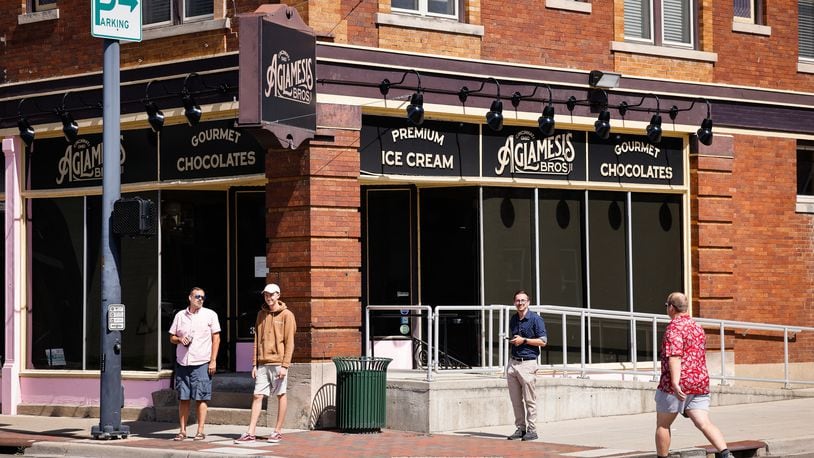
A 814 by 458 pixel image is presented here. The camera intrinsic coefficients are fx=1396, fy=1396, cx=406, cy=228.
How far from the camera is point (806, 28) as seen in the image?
2423 cm

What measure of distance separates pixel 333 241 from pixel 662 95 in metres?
6.39

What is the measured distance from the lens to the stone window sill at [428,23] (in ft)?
63.1

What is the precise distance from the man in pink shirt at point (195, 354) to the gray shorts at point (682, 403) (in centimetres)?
586

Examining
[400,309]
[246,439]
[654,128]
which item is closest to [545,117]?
[654,128]

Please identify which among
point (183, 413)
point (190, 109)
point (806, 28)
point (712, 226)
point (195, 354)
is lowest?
point (183, 413)

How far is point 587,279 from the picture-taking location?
842 inches

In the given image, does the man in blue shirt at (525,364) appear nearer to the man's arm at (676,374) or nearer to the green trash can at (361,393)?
the green trash can at (361,393)

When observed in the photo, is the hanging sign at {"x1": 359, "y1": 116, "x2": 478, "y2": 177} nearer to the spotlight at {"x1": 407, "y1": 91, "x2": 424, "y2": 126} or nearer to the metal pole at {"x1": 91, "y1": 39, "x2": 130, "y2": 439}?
the spotlight at {"x1": 407, "y1": 91, "x2": 424, "y2": 126}

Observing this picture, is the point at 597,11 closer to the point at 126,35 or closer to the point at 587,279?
the point at 587,279

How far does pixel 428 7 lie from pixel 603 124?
127 inches

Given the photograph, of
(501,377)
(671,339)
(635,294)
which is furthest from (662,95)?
(671,339)

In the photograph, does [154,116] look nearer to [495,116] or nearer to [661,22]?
[495,116]

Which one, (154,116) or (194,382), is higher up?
(154,116)

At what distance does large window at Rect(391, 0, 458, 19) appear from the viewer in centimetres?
1969
